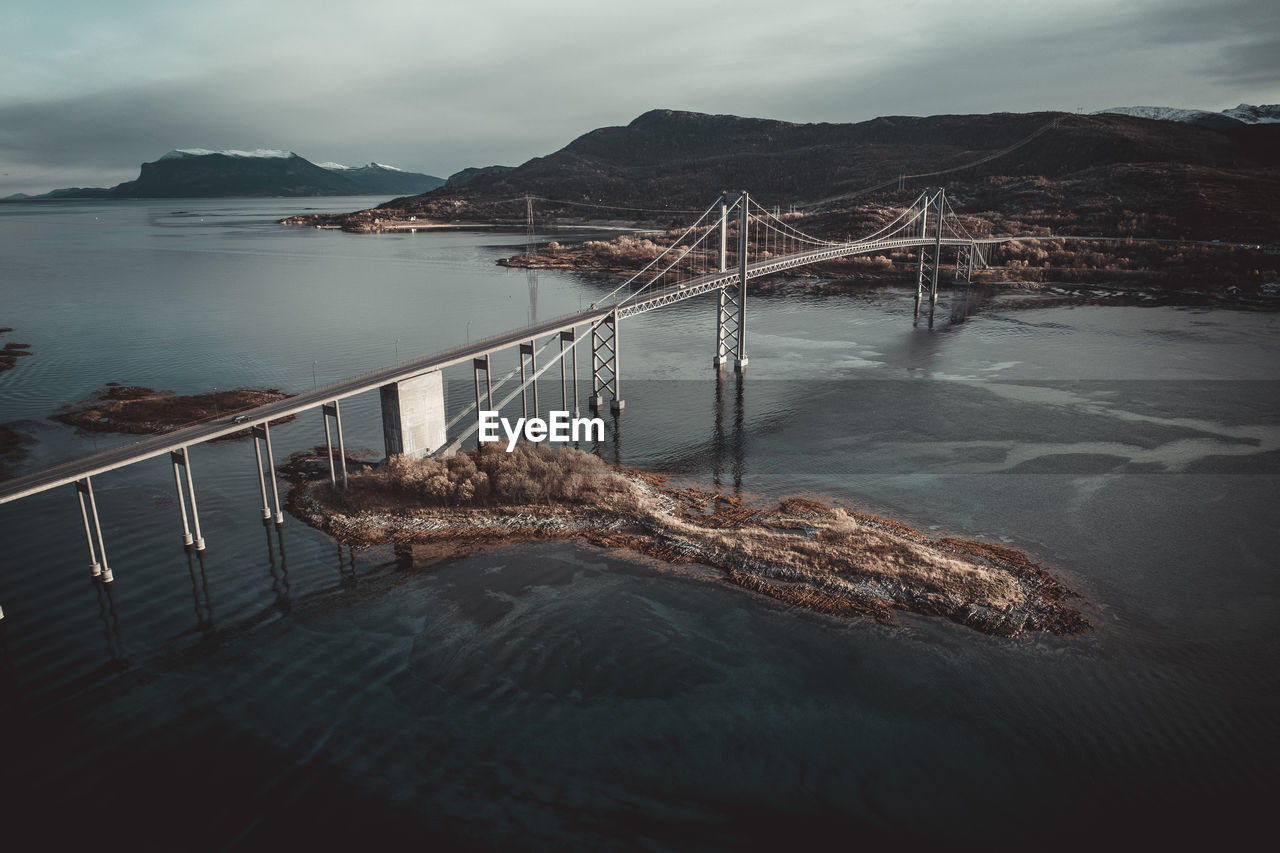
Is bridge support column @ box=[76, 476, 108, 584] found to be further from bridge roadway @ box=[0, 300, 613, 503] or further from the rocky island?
the rocky island

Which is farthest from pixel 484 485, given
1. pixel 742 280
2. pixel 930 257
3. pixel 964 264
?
pixel 930 257

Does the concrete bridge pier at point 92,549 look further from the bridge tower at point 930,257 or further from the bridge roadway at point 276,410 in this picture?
the bridge tower at point 930,257

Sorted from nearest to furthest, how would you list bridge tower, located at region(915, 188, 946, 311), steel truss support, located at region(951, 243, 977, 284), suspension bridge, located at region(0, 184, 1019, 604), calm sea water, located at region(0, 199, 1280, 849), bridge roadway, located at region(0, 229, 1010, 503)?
1. calm sea water, located at region(0, 199, 1280, 849)
2. bridge roadway, located at region(0, 229, 1010, 503)
3. suspension bridge, located at region(0, 184, 1019, 604)
4. bridge tower, located at region(915, 188, 946, 311)
5. steel truss support, located at region(951, 243, 977, 284)

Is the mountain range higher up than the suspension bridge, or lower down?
higher up

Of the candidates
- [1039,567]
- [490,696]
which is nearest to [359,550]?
[490,696]

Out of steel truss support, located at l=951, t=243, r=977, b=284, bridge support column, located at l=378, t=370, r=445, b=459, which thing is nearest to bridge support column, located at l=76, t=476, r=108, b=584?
bridge support column, located at l=378, t=370, r=445, b=459
